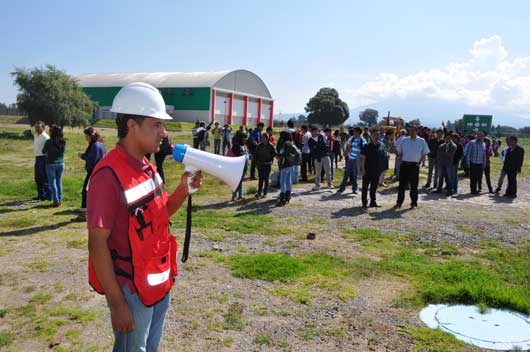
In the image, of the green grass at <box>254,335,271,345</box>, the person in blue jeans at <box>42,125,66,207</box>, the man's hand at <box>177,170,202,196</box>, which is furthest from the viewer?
the person in blue jeans at <box>42,125,66,207</box>

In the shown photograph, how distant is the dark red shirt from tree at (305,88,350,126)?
211 feet

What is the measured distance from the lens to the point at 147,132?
7.30 ft

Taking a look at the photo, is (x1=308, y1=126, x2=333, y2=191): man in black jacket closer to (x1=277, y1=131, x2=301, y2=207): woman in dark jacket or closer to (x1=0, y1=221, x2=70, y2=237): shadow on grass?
(x1=277, y1=131, x2=301, y2=207): woman in dark jacket

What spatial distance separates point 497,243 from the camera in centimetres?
745

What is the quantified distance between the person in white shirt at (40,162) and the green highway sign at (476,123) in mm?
27790

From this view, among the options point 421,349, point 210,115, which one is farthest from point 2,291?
point 210,115

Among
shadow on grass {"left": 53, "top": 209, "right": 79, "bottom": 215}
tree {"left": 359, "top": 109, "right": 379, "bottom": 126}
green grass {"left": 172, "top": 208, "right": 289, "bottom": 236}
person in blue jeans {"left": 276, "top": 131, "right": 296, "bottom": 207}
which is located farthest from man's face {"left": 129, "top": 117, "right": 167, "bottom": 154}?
tree {"left": 359, "top": 109, "right": 379, "bottom": 126}

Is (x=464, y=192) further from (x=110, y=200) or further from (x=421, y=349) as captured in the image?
(x=110, y=200)

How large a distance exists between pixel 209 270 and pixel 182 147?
3.28m

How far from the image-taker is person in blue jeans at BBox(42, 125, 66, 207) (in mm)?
8805

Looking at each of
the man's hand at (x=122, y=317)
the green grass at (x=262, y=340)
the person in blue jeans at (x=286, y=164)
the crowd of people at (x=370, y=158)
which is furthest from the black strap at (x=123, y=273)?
the person in blue jeans at (x=286, y=164)

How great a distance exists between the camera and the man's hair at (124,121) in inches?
86.7

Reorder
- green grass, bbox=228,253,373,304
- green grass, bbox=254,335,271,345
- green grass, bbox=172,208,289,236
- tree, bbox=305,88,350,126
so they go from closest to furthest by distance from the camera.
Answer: green grass, bbox=254,335,271,345 < green grass, bbox=228,253,373,304 < green grass, bbox=172,208,289,236 < tree, bbox=305,88,350,126

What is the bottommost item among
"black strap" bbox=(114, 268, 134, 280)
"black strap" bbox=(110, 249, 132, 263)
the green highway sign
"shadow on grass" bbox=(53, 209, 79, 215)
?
"shadow on grass" bbox=(53, 209, 79, 215)
